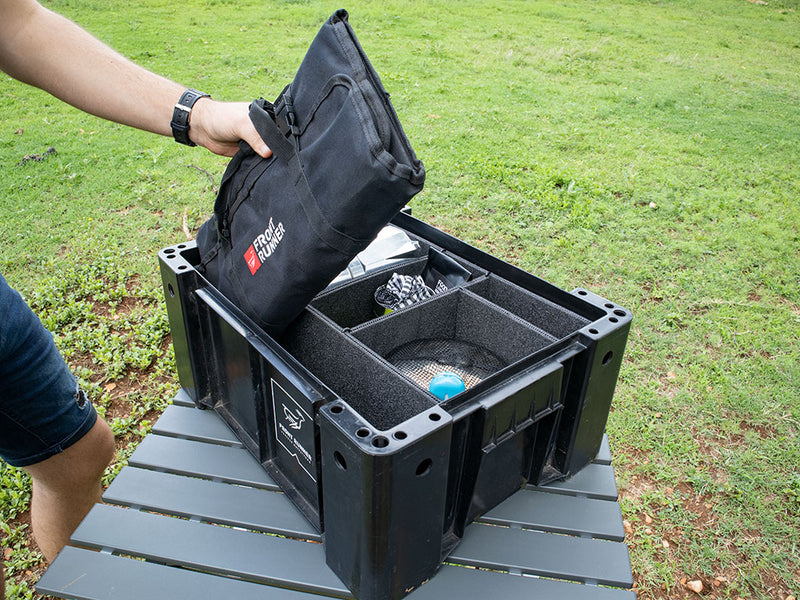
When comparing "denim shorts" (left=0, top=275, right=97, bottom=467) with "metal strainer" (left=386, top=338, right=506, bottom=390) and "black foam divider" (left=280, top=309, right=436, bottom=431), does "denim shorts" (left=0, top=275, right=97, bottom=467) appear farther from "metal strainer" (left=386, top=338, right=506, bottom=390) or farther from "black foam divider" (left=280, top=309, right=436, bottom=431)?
"metal strainer" (left=386, top=338, right=506, bottom=390)

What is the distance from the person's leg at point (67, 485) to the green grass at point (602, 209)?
1.05 ft

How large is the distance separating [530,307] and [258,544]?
91 centimetres

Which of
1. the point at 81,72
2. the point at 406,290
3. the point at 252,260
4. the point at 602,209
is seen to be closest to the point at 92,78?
the point at 81,72

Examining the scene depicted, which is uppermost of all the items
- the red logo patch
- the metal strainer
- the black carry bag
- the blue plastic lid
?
the black carry bag

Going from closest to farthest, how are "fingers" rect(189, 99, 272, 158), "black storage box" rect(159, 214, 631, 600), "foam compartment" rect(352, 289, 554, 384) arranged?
"black storage box" rect(159, 214, 631, 600) < "fingers" rect(189, 99, 272, 158) < "foam compartment" rect(352, 289, 554, 384)

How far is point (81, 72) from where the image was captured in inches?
Answer: 62.2

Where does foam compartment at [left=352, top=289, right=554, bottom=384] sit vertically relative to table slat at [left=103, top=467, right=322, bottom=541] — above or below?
above

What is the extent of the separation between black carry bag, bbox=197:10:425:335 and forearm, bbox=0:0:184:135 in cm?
32

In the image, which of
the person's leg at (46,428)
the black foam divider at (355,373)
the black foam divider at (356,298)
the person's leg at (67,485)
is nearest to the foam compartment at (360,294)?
the black foam divider at (356,298)

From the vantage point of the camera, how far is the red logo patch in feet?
4.61

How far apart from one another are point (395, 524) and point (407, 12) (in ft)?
33.1

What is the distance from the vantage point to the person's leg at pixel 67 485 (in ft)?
5.87

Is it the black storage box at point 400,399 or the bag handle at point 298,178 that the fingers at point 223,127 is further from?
the black storage box at point 400,399

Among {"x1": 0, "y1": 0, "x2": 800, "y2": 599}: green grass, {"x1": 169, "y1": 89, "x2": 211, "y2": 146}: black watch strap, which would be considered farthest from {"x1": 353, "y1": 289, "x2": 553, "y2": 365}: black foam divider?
{"x1": 0, "y1": 0, "x2": 800, "y2": 599}: green grass
